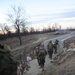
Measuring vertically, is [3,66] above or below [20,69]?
above

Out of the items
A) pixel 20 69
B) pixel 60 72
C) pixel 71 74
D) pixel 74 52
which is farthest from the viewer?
pixel 74 52

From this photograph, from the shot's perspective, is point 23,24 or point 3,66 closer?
point 3,66

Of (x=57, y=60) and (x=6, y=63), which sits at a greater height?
(x=6, y=63)

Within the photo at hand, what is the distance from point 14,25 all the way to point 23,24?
2454 mm

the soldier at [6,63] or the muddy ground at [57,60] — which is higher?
the soldier at [6,63]

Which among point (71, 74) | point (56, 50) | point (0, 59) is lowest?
point (56, 50)

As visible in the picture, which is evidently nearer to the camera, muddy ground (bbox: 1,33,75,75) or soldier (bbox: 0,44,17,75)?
soldier (bbox: 0,44,17,75)

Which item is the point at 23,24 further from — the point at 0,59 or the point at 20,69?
the point at 0,59

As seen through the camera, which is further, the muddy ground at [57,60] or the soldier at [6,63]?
the muddy ground at [57,60]

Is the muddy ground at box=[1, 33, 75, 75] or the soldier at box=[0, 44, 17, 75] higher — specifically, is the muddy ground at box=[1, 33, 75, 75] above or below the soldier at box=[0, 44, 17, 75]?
below

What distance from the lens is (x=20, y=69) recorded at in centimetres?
1460

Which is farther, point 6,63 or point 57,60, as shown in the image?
point 57,60

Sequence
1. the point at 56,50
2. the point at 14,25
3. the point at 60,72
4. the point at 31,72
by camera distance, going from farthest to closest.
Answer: the point at 14,25, the point at 56,50, the point at 31,72, the point at 60,72

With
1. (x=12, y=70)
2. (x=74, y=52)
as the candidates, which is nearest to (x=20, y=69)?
(x=74, y=52)
